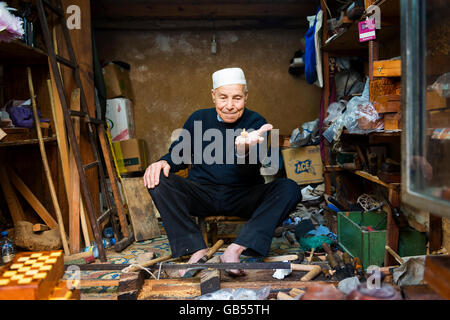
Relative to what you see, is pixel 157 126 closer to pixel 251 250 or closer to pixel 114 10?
pixel 114 10

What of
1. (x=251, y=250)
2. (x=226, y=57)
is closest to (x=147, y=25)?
(x=226, y=57)

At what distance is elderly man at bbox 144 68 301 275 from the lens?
2.13 metres

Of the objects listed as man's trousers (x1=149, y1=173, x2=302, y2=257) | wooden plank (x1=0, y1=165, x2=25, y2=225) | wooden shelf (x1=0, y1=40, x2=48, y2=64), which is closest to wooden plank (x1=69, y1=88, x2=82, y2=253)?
wooden plank (x1=0, y1=165, x2=25, y2=225)

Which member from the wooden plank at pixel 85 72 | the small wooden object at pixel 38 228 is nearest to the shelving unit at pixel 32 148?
the wooden plank at pixel 85 72

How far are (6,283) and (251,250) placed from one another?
4.41ft

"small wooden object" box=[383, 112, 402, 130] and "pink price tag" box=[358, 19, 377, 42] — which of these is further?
"pink price tag" box=[358, 19, 377, 42]

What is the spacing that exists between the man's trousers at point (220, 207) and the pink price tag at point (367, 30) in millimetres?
1268

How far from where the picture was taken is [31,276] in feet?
3.92

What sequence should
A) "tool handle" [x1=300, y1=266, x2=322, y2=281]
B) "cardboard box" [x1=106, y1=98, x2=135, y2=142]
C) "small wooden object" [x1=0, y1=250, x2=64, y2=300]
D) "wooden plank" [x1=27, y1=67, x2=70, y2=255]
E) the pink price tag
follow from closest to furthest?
1. "small wooden object" [x1=0, y1=250, x2=64, y2=300]
2. "tool handle" [x1=300, y1=266, x2=322, y2=281]
3. the pink price tag
4. "wooden plank" [x1=27, y1=67, x2=70, y2=255]
5. "cardboard box" [x1=106, y1=98, x2=135, y2=142]

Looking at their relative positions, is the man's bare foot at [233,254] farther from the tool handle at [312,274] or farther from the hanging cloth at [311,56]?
the hanging cloth at [311,56]

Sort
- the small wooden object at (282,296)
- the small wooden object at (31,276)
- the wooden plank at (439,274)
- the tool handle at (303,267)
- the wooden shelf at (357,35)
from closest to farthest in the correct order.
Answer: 1. the wooden plank at (439,274)
2. the small wooden object at (31,276)
3. the small wooden object at (282,296)
4. the tool handle at (303,267)
5. the wooden shelf at (357,35)

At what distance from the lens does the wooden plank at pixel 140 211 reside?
10.9ft

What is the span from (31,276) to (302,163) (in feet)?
11.8

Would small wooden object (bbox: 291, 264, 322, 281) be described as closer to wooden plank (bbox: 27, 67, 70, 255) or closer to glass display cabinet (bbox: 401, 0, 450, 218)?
glass display cabinet (bbox: 401, 0, 450, 218)
